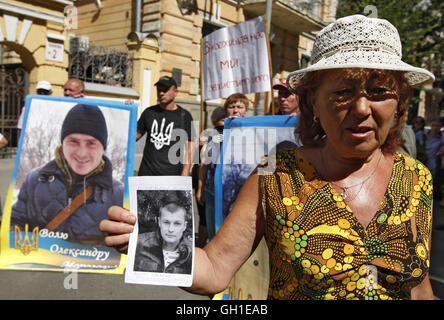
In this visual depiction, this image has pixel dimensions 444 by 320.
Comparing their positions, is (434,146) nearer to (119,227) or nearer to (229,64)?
(229,64)

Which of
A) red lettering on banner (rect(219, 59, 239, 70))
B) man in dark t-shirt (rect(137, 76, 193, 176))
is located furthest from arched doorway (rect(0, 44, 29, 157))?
red lettering on banner (rect(219, 59, 239, 70))

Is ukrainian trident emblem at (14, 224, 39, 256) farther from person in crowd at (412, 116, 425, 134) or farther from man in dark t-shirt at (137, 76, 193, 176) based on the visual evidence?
person in crowd at (412, 116, 425, 134)

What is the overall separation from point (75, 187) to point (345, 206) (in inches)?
115

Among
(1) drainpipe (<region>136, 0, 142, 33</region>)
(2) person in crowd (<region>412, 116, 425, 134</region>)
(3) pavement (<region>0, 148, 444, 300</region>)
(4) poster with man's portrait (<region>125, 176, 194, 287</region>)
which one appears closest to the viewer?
(4) poster with man's portrait (<region>125, 176, 194, 287</region>)

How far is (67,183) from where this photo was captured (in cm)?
356

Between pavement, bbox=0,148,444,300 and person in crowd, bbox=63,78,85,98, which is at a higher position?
person in crowd, bbox=63,78,85,98

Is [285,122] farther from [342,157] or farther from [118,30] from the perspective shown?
[118,30]

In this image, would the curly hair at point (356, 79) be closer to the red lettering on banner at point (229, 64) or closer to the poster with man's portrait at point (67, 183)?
the poster with man's portrait at point (67, 183)

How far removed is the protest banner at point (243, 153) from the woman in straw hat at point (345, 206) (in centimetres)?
133

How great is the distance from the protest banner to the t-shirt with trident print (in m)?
1.35

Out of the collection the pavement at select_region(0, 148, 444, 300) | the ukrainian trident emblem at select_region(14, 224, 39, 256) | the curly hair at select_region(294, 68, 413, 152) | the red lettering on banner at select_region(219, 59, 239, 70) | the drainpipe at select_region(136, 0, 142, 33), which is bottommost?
the pavement at select_region(0, 148, 444, 300)

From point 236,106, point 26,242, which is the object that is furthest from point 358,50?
point 26,242

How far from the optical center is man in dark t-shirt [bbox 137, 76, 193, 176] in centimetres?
412

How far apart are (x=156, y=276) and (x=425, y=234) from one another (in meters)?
0.87
